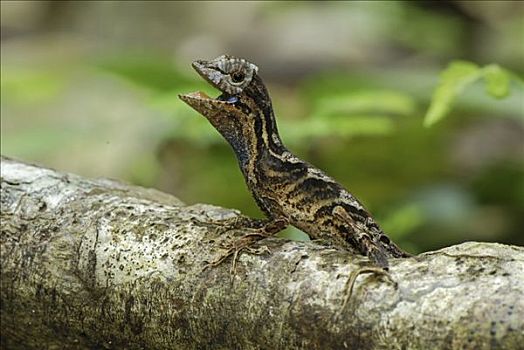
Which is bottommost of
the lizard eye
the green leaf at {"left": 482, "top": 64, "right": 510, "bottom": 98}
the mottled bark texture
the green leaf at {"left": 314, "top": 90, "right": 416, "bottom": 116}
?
the mottled bark texture

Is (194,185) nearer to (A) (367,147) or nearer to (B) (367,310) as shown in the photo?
(A) (367,147)

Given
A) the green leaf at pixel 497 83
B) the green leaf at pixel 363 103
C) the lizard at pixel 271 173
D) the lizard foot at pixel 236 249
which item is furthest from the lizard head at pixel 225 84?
the green leaf at pixel 363 103

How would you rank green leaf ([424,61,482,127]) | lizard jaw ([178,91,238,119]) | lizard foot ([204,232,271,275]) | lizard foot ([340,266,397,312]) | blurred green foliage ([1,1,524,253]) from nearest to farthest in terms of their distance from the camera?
lizard foot ([340,266,397,312]), lizard foot ([204,232,271,275]), lizard jaw ([178,91,238,119]), green leaf ([424,61,482,127]), blurred green foliage ([1,1,524,253])

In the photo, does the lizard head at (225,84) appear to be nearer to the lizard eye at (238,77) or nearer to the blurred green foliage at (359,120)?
the lizard eye at (238,77)

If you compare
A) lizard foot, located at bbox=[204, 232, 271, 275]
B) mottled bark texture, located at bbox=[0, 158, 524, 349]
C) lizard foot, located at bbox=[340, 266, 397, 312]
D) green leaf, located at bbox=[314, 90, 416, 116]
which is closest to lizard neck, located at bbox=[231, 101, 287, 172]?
mottled bark texture, located at bbox=[0, 158, 524, 349]

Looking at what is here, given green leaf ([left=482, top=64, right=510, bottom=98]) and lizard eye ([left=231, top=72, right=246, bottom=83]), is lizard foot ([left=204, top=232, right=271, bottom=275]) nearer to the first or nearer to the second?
lizard eye ([left=231, top=72, right=246, bottom=83])

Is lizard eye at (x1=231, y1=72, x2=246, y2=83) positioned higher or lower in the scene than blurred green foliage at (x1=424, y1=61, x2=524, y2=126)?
lower

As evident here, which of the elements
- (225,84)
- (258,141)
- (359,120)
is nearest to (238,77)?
(225,84)
